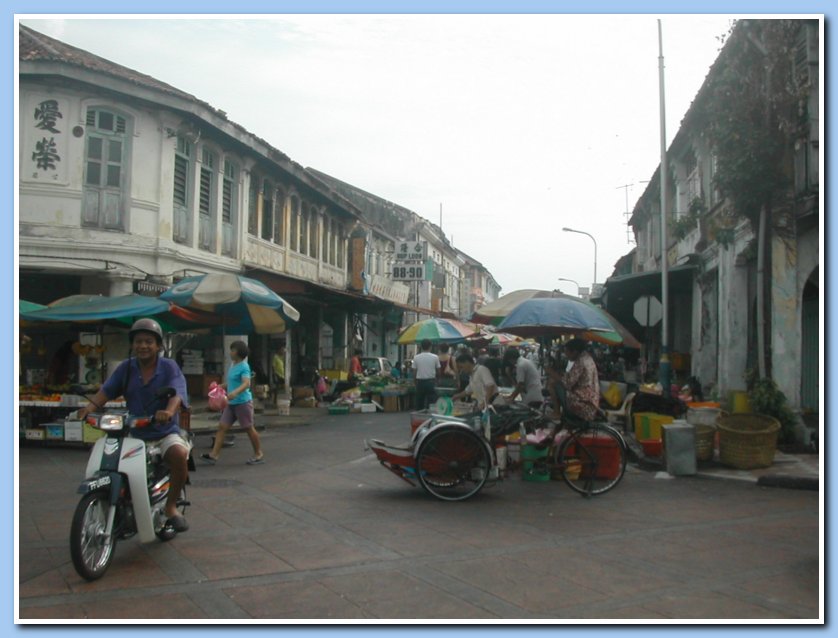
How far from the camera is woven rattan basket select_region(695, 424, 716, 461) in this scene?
10414 mm

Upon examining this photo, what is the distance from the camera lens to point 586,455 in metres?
8.47

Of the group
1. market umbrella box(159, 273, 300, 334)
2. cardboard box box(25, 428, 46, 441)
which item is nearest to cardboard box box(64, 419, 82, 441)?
cardboard box box(25, 428, 46, 441)

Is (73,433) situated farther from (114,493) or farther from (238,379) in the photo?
(114,493)

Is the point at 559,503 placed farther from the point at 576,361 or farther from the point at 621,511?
the point at 576,361

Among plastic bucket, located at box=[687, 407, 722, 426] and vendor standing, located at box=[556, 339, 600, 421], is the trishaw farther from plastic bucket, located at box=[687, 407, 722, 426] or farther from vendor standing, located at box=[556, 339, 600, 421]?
plastic bucket, located at box=[687, 407, 722, 426]

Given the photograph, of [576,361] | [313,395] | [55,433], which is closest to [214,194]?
[313,395]

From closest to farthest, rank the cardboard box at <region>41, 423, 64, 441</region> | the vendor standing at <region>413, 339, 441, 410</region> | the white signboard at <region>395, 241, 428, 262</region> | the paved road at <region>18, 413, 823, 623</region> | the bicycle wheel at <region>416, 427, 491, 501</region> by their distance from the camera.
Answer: the paved road at <region>18, 413, 823, 623</region> → the bicycle wheel at <region>416, 427, 491, 501</region> → the cardboard box at <region>41, 423, 64, 441</region> → the vendor standing at <region>413, 339, 441, 410</region> → the white signboard at <region>395, 241, 428, 262</region>

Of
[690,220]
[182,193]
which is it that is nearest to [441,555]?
[690,220]

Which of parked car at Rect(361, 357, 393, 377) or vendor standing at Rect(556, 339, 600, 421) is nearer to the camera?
vendor standing at Rect(556, 339, 600, 421)

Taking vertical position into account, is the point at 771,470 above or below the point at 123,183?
below

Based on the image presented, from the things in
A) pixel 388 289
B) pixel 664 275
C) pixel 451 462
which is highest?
pixel 388 289

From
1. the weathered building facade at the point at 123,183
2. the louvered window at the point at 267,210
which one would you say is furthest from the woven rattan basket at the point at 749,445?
the louvered window at the point at 267,210

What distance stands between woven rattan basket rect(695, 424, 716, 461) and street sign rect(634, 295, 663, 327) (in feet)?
18.5

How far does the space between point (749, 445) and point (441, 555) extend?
5.67m
